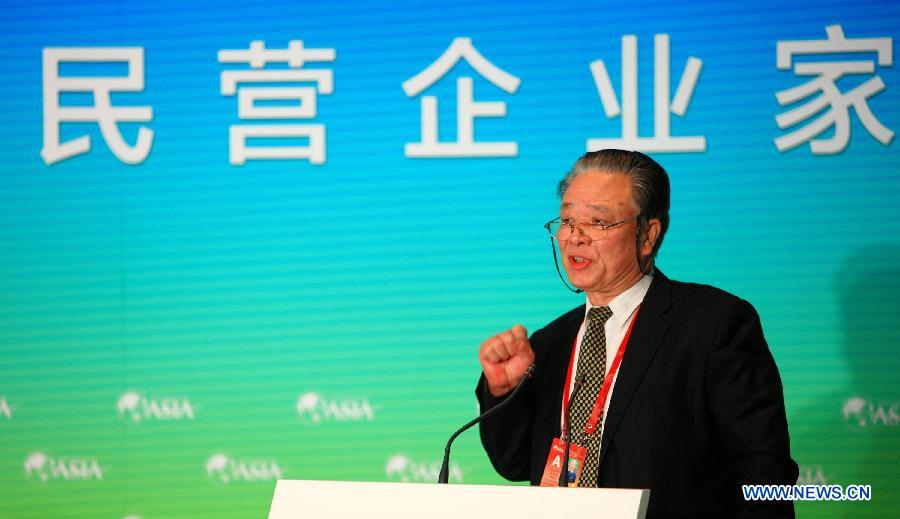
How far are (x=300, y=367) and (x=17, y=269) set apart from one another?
3.31 feet

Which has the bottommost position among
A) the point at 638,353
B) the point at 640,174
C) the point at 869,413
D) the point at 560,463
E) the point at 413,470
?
the point at 413,470

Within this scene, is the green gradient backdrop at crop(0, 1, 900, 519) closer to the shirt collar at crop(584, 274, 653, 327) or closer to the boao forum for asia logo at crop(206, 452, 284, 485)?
the boao forum for asia logo at crop(206, 452, 284, 485)

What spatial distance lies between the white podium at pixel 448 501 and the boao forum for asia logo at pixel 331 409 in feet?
6.22

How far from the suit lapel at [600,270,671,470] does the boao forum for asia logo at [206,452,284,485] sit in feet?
5.53

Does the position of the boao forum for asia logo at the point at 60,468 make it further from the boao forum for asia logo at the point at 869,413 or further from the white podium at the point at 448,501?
the boao forum for asia logo at the point at 869,413

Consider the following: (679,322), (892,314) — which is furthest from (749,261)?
(679,322)

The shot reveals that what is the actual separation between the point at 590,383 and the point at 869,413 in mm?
1627

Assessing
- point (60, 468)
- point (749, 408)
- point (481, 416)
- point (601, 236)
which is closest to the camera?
point (481, 416)

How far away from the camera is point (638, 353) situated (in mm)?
2145

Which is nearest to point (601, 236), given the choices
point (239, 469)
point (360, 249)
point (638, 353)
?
point (638, 353)

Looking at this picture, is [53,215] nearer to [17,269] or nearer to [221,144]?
[17,269]

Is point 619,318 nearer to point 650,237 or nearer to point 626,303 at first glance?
point 626,303

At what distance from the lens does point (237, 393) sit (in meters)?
3.50

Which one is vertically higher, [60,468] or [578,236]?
[578,236]
